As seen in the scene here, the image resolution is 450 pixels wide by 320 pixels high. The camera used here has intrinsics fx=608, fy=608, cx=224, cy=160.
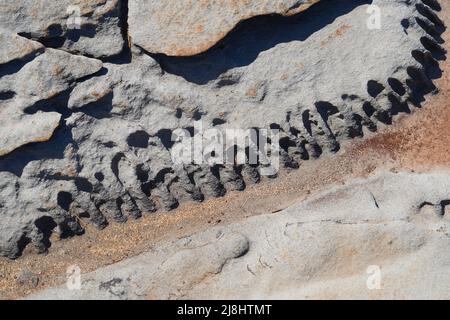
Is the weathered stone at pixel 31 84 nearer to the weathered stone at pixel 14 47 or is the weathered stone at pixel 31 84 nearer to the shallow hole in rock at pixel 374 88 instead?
the weathered stone at pixel 14 47

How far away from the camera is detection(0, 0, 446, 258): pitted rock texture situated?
6270 mm

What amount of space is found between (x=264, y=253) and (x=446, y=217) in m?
1.92

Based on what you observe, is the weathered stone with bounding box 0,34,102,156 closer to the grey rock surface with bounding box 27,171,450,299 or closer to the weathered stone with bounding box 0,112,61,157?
the weathered stone with bounding box 0,112,61,157

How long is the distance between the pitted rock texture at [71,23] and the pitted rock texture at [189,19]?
0.21m

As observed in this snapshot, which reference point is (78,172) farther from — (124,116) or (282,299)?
(282,299)

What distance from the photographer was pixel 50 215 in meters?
6.46

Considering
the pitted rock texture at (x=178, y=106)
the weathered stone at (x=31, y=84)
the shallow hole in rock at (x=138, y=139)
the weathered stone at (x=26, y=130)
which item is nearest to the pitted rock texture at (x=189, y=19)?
the pitted rock texture at (x=178, y=106)

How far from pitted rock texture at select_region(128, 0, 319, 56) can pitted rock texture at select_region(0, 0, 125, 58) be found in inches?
8.4

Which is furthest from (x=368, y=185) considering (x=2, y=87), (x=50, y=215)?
(x=2, y=87)

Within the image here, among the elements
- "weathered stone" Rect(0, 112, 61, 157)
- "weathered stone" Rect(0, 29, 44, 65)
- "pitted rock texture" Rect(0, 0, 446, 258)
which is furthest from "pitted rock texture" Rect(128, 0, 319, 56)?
"weathered stone" Rect(0, 112, 61, 157)

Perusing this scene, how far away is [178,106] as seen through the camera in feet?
21.2

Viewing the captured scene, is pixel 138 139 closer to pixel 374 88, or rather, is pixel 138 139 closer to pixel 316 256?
pixel 316 256

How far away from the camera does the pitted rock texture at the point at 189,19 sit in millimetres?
6168

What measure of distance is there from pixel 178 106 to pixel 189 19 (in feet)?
2.99
